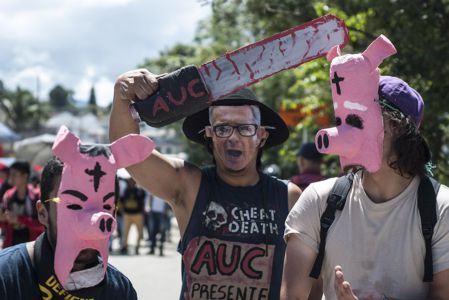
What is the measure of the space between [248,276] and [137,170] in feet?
2.28

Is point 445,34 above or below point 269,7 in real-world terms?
below

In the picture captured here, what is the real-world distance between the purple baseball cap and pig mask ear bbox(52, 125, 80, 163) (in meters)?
1.08

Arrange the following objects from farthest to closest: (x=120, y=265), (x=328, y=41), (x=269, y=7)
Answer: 1. (x=120, y=265)
2. (x=269, y=7)
3. (x=328, y=41)

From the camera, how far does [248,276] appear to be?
338cm

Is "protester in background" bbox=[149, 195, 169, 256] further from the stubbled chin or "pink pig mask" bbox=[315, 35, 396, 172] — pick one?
"pink pig mask" bbox=[315, 35, 396, 172]

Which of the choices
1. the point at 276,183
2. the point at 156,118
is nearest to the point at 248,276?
the point at 276,183

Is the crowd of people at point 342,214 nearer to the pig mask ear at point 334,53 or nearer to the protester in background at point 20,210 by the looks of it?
the pig mask ear at point 334,53

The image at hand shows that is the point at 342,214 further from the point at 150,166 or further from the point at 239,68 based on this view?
the point at 150,166

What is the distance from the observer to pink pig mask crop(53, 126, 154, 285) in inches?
98.2

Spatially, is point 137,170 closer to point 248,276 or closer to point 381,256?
point 248,276

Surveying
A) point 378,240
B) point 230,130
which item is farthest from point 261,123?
point 378,240

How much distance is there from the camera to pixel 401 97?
264cm

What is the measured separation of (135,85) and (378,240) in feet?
3.99

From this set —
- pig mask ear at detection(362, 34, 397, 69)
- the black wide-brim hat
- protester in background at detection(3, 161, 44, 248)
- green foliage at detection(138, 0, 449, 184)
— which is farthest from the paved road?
pig mask ear at detection(362, 34, 397, 69)
